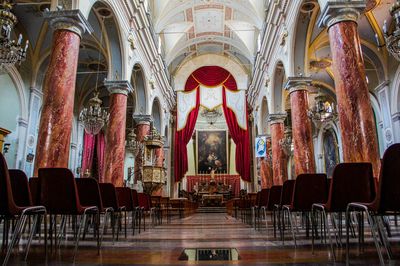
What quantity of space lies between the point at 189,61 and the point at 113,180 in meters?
11.7

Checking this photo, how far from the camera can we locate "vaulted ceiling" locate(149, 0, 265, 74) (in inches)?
550

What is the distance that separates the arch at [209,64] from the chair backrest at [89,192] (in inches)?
577

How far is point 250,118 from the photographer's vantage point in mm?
18984

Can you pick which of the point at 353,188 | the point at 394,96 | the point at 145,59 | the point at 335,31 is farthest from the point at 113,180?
the point at 394,96

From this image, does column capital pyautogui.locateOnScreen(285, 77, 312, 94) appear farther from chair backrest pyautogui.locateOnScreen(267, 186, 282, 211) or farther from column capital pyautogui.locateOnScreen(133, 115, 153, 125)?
column capital pyautogui.locateOnScreen(133, 115, 153, 125)

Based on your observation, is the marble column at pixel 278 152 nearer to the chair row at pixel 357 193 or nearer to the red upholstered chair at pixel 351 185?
the chair row at pixel 357 193

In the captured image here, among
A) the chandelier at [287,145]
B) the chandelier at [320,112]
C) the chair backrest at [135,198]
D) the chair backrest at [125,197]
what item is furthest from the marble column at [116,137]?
the chandelier at [287,145]

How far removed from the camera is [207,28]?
→ 55.6 ft

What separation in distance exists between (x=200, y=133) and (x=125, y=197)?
1531 centimetres

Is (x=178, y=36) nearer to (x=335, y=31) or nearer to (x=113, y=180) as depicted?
(x=113, y=180)

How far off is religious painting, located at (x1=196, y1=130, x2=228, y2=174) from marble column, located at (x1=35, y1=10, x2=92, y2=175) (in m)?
14.0

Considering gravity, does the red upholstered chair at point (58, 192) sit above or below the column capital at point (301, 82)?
below

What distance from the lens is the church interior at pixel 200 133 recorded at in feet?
9.21

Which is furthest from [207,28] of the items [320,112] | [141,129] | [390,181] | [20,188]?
[390,181]
